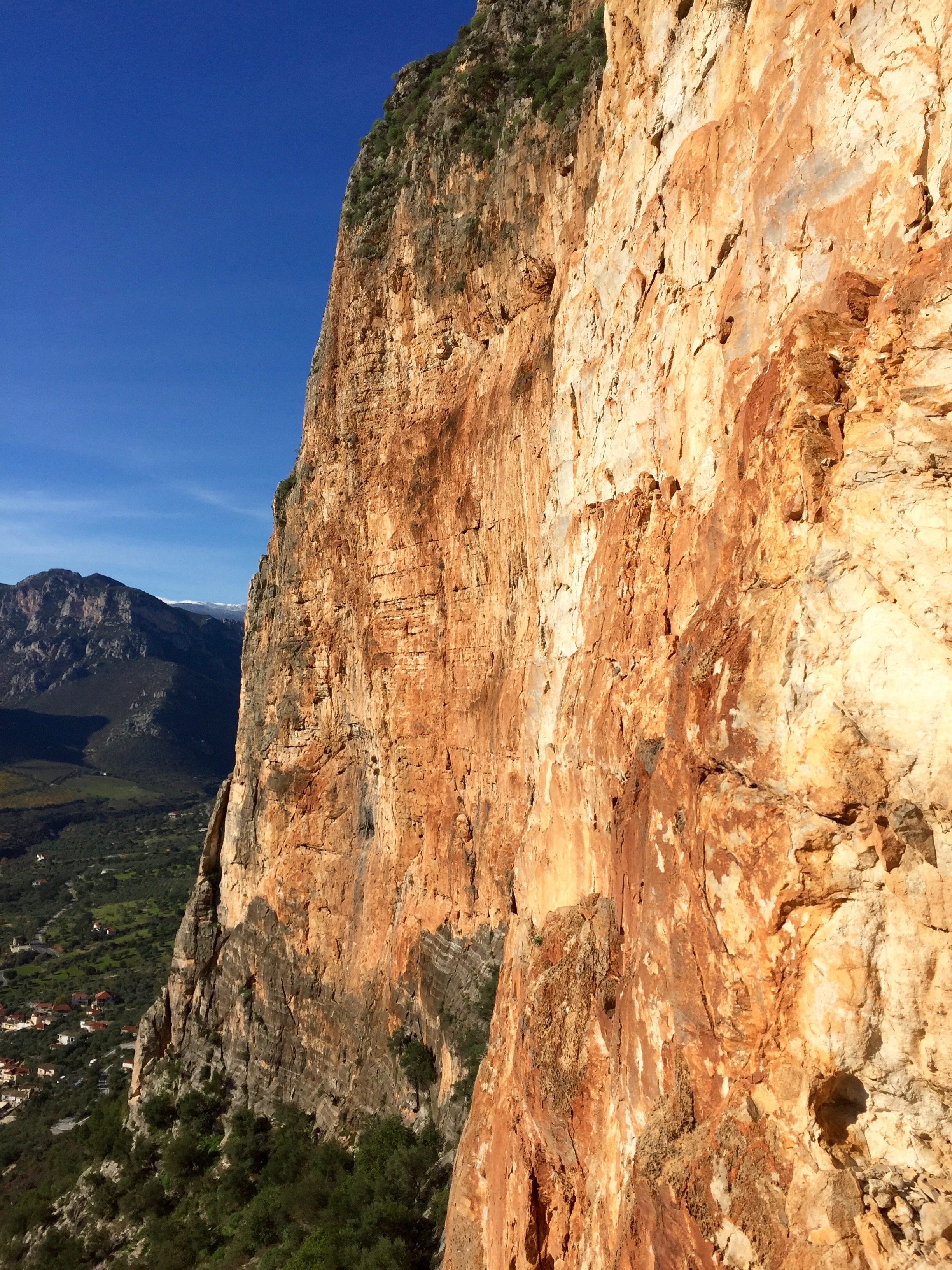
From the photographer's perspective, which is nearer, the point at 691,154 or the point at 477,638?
the point at 691,154

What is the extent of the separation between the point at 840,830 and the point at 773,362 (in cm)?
432

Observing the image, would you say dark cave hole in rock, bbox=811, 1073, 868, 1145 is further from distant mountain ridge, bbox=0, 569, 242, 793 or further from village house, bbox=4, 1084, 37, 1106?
distant mountain ridge, bbox=0, 569, 242, 793

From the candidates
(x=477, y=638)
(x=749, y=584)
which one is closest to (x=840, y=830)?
(x=749, y=584)

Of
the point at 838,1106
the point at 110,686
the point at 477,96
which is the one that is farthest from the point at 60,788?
the point at 838,1106

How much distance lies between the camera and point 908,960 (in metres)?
5.18

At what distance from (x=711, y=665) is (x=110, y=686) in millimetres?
A: 176006

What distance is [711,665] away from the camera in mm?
6910

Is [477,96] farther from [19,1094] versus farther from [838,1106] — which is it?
[19,1094]

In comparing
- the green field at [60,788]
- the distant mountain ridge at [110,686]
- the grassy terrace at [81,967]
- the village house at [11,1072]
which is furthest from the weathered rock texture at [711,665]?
the distant mountain ridge at [110,686]

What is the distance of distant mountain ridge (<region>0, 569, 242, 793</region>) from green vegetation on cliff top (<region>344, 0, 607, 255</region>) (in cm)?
12587

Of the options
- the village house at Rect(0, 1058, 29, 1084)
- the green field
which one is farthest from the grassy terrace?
the green field

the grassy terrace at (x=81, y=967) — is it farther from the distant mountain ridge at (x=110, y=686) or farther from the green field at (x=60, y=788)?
the distant mountain ridge at (x=110, y=686)

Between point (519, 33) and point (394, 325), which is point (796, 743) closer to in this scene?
point (394, 325)

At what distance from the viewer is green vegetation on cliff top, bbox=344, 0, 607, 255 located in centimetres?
1869
